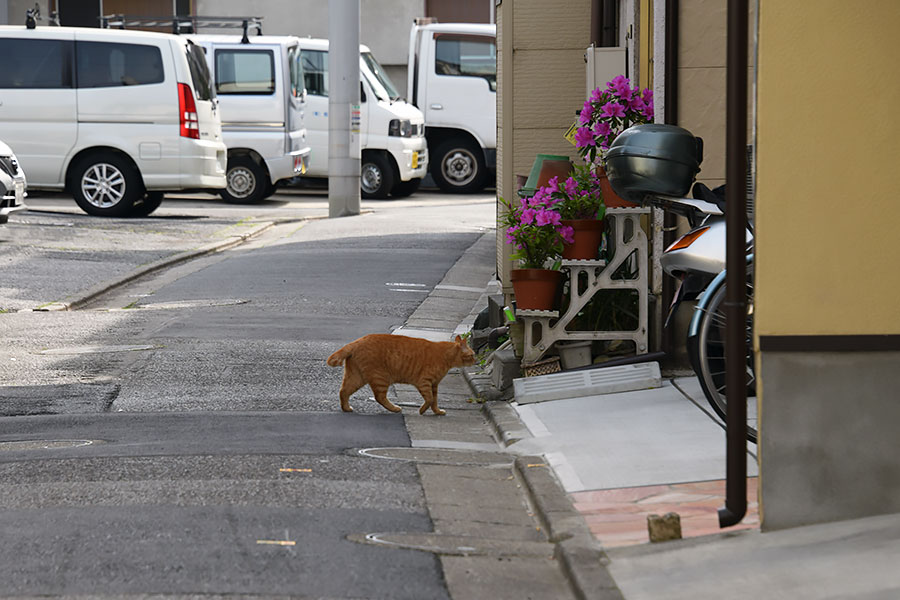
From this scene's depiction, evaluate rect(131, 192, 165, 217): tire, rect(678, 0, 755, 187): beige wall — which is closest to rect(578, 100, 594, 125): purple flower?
rect(678, 0, 755, 187): beige wall

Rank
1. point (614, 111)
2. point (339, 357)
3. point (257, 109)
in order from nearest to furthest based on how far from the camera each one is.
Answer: point (339, 357) → point (614, 111) → point (257, 109)

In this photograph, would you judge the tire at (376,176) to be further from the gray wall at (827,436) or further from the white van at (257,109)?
the gray wall at (827,436)

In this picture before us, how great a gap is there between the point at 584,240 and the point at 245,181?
50.6ft

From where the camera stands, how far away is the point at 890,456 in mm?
4879

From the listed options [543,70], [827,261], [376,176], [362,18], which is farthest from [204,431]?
[362,18]

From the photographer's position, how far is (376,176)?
80.1 ft

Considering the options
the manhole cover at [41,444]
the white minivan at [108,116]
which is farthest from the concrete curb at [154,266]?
the manhole cover at [41,444]

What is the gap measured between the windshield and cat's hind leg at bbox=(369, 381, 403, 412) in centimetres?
1676

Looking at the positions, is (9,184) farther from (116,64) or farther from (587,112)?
(587,112)

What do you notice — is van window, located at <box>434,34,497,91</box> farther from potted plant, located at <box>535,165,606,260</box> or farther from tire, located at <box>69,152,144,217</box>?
potted plant, located at <box>535,165,606,260</box>

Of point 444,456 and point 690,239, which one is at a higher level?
point 690,239

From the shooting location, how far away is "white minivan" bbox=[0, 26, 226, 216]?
1870 centimetres

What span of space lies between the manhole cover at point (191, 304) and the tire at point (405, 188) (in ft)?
43.3

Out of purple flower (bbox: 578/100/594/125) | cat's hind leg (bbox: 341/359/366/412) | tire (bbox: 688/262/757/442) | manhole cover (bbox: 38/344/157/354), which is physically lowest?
manhole cover (bbox: 38/344/157/354)
